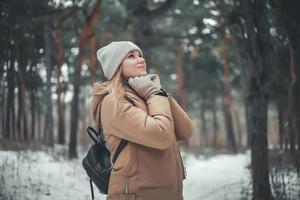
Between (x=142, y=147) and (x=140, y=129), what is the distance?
16cm

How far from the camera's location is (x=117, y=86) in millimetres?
2764

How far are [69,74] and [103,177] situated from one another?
23894 mm

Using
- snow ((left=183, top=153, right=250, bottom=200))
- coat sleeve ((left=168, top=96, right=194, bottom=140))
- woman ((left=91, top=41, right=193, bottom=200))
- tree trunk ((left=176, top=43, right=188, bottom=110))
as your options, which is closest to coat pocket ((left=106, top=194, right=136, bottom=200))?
woman ((left=91, top=41, right=193, bottom=200))

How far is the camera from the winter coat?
101 inches

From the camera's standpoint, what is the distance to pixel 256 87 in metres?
6.80

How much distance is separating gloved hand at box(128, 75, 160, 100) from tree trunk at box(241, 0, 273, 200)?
164 inches

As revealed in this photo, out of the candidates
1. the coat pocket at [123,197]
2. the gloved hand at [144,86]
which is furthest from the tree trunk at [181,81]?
the coat pocket at [123,197]

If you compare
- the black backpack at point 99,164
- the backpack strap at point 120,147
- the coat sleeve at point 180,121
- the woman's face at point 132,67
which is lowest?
the black backpack at point 99,164

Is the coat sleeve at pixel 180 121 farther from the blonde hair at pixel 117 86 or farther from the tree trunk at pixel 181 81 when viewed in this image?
the tree trunk at pixel 181 81

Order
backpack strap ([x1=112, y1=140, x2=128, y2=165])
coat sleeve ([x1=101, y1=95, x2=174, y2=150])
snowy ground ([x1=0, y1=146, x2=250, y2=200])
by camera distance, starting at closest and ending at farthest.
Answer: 1. coat sleeve ([x1=101, y1=95, x2=174, y2=150])
2. backpack strap ([x1=112, y1=140, x2=128, y2=165])
3. snowy ground ([x1=0, y1=146, x2=250, y2=200])

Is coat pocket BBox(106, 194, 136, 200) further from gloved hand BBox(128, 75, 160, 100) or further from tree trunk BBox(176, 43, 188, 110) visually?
tree trunk BBox(176, 43, 188, 110)

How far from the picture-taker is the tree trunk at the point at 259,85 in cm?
652

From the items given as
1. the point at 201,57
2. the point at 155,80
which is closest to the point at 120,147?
the point at 155,80

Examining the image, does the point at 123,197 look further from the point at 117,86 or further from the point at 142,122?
the point at 117,86
